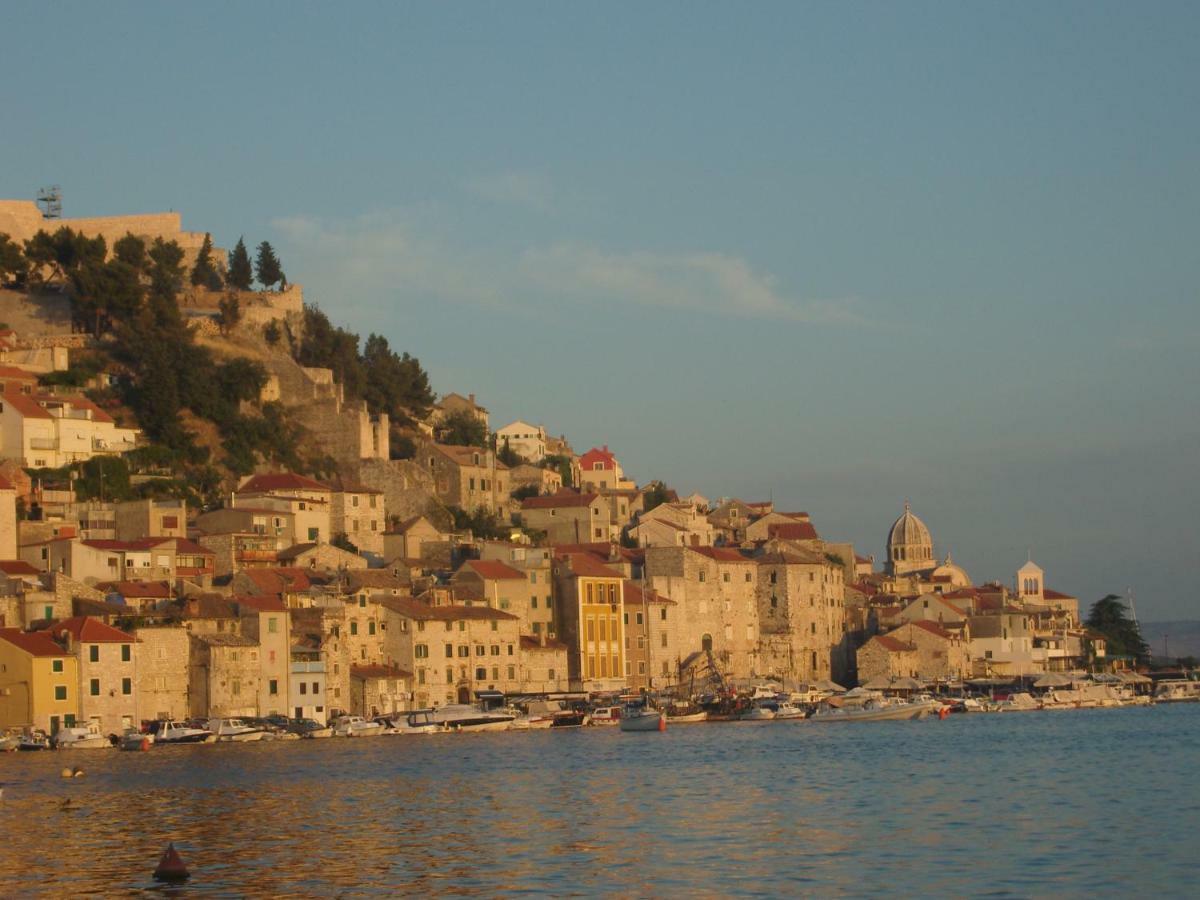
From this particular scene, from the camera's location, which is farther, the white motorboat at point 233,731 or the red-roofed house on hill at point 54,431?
the red-roofed house on hill at point 54,431

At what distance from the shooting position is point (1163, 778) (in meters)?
51.2

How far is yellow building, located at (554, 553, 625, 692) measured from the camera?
90.7m

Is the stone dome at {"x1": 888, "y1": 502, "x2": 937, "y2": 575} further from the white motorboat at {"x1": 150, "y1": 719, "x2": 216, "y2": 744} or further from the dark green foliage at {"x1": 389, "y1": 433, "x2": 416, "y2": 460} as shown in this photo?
the white motorboat at {"x1": 150, "y1": 719, "x2": 216, "y2": 744}

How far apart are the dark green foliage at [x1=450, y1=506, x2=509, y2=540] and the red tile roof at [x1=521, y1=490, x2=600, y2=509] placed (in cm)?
377

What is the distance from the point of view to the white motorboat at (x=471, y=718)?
255 feet

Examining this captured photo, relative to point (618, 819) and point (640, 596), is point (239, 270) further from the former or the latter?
point (618, 819)

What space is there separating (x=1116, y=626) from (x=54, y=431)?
8354cm

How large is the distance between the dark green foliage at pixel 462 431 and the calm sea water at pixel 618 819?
1932 inches

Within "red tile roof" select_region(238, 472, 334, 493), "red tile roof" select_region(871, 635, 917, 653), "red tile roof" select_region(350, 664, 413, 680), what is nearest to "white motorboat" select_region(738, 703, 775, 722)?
"red tile roof" select_region(350, 664, 413, 680)

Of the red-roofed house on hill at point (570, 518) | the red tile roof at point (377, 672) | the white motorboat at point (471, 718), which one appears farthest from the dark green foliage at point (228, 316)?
the white motorboat at point (471, 718)

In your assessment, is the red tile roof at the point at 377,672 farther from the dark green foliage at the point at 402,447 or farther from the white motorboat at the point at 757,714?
the dark green foliage at the point at 402,447

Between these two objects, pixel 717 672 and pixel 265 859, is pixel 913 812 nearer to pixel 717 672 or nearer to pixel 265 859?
pixel 265 859

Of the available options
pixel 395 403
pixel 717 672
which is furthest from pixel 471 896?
pixel 395 403

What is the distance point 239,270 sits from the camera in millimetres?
111562
